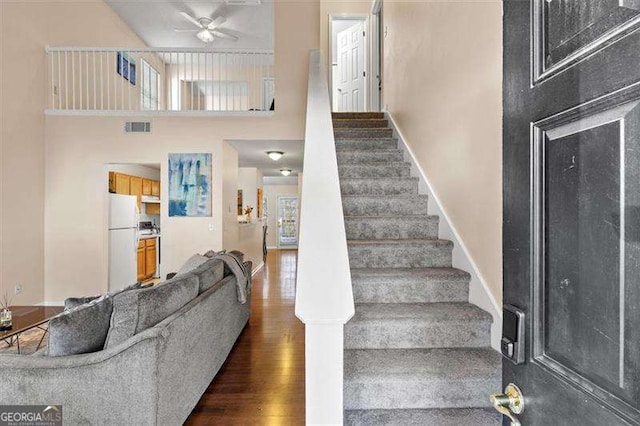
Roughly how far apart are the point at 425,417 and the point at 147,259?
6204mm

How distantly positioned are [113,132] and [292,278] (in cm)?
389

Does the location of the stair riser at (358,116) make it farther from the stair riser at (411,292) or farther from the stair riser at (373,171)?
the stair riser at (411,292)

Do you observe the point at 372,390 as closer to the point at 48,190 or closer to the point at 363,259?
the point at 363,259

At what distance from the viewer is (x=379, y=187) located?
3047mm

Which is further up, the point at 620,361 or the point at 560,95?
the point at 560,95

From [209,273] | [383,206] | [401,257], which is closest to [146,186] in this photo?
[209,273]

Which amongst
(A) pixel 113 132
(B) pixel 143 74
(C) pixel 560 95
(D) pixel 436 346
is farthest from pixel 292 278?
(C) pixel 560 95

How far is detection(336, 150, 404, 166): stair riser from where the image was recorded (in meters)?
3.42

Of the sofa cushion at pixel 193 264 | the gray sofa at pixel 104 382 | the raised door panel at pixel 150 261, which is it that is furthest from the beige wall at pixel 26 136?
the gray sofa at pixel 104 382

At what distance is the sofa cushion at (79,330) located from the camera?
1.58m

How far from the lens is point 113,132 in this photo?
493cm

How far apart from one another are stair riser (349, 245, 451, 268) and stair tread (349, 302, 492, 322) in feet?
1.13

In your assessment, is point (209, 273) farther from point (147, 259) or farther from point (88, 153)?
point (147, 259)

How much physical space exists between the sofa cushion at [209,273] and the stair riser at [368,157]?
5.10 feet
